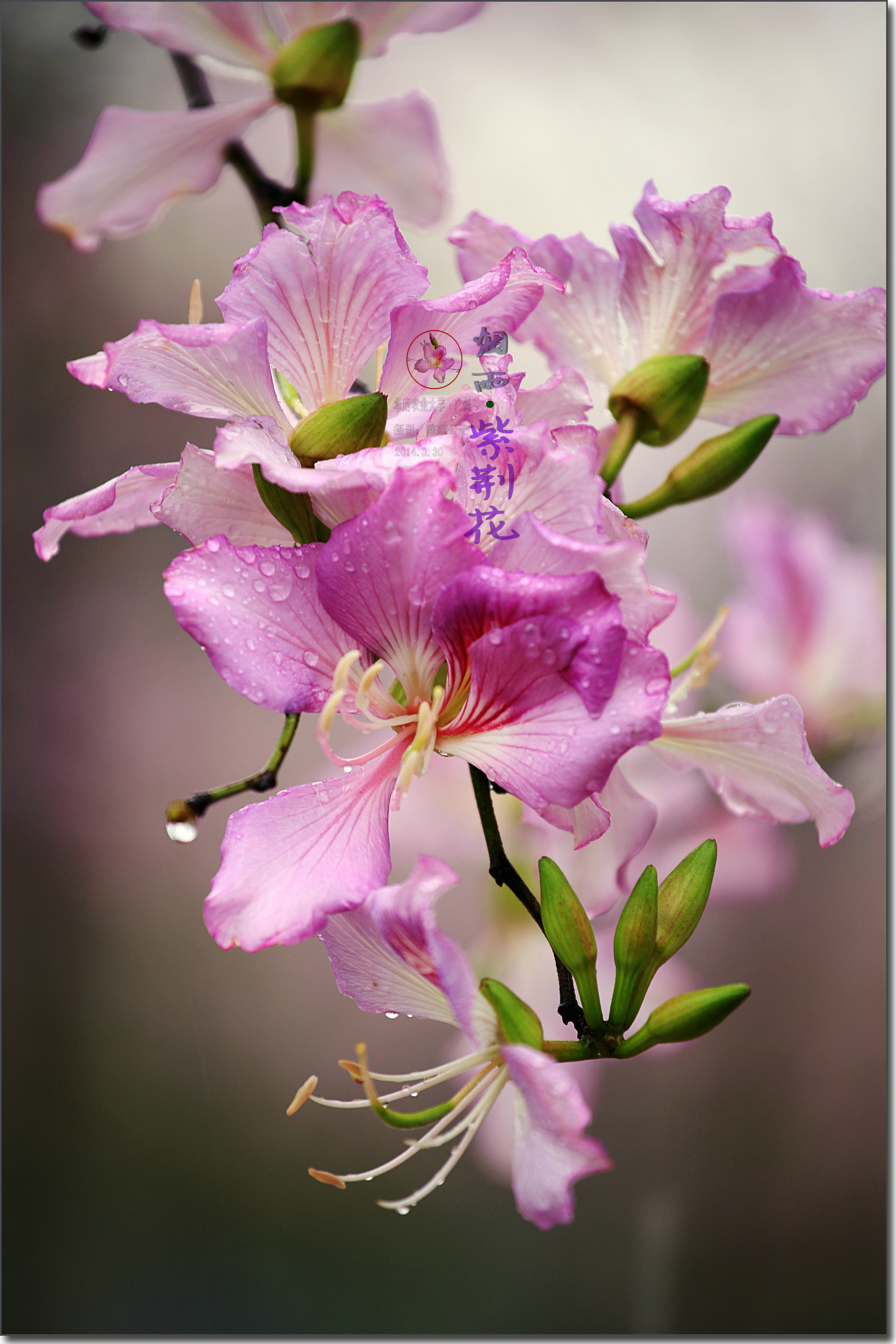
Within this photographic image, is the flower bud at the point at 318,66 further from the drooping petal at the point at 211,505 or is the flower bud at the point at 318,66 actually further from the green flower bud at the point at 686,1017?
the green flower bud at the point at 686,1017

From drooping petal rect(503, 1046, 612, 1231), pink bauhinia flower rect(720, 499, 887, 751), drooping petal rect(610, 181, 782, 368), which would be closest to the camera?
drooping petal rect(503, 1046, 612, 1231)

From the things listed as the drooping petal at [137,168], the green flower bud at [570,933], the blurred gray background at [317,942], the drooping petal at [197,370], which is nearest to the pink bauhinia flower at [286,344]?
the drooping petal at [197,370]

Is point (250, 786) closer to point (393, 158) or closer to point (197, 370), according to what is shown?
point (197, 370)

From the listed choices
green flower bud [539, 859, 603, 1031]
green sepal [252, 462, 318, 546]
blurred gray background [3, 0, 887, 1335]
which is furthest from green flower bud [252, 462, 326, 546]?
blurred gray background [3, 0, 887, 1335]

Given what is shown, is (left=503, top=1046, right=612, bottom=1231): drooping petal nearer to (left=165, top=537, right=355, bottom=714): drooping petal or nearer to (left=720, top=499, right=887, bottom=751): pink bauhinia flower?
(left=165, top=537, right=355, bottom=714): drooping petal

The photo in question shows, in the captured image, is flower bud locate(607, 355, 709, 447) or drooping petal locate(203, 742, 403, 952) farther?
flower bud locate(607, 355, 709, 447)

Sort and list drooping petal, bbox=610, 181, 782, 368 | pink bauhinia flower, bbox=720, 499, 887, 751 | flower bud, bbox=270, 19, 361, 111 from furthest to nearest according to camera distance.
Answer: pink bauhinia flower, bbox=720, 499, 887, 751 → flower bud, bbox=270, 19, 361, 111 → drooping petal, bbox=610, 181, 782, 368

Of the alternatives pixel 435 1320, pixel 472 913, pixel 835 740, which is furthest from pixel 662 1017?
pixel 435 1320

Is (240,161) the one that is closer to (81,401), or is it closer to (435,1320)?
(81,401)
